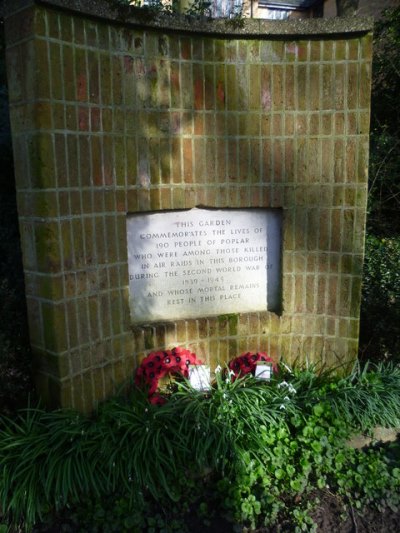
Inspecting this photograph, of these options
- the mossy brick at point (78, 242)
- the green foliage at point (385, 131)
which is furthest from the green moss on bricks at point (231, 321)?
the green foliage at point (385, 131)

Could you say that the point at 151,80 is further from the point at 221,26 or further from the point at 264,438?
the point at 264,438

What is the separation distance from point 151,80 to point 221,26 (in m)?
0.53

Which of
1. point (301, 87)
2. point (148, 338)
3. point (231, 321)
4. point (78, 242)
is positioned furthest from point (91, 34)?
point (231, 321)

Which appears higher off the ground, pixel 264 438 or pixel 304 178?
pixel 304 178

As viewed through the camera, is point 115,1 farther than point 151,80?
No

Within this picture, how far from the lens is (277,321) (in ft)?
10.4

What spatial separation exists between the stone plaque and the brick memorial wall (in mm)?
52

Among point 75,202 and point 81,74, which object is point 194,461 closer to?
point 75,202

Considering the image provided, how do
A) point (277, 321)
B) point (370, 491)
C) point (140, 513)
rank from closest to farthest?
point (140, 513) → point (370, 491) → point (277, 321)

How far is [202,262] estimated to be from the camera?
304cm

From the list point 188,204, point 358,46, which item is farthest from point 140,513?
point 358,46

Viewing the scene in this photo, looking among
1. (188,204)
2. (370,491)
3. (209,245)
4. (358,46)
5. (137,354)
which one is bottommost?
(370,491)

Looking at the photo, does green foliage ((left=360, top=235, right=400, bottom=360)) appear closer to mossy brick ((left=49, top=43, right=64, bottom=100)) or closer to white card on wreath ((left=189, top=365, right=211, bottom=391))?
white card on wreath ((left=189, top=365, right=211, bottom=391))

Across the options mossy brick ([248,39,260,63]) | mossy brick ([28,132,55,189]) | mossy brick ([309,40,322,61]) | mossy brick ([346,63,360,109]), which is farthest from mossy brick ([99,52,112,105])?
mossy brick ([346,63,360,109])
